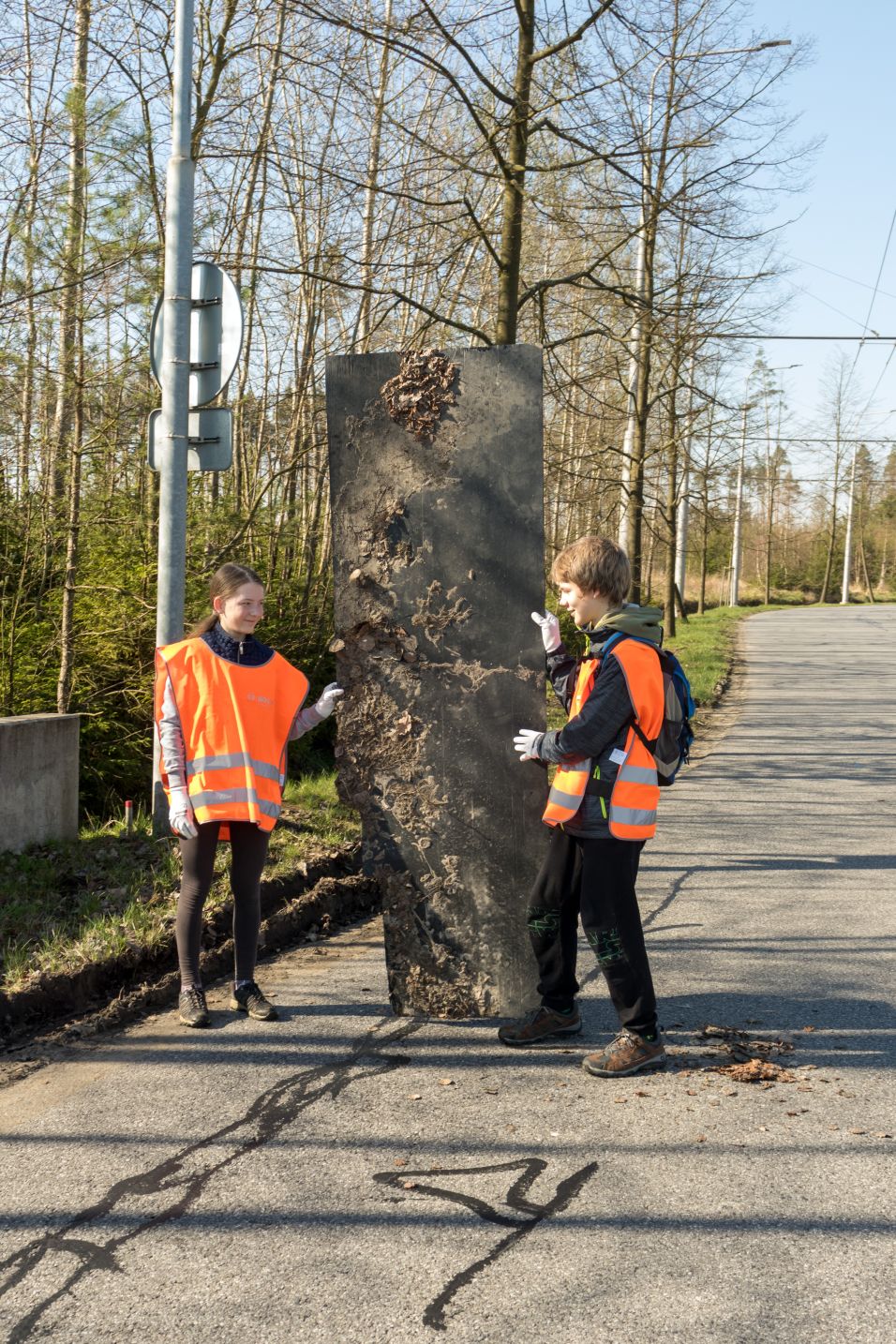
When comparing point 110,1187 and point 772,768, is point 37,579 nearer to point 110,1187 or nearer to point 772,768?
point 110,1187

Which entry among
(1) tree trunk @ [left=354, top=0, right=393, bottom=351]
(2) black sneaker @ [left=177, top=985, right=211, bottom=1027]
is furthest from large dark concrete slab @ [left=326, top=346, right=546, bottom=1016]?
(1) tree trunk @ [left=354, top=0, right=393, bottom=351]

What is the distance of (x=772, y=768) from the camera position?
37.4ft

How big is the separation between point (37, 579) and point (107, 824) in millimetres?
1919

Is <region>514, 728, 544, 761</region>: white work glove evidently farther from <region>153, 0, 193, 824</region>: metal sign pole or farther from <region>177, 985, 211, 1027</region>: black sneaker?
<region>153, 0, 193, 824</region>: metal sign pole

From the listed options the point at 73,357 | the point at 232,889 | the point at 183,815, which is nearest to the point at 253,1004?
the point at 232,889

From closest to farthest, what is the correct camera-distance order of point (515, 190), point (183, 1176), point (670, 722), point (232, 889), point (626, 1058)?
point (183, 1176), point (626, 1058), point (670, 722), point (232, 889), point (515, 190)

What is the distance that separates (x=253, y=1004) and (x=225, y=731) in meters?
1.06

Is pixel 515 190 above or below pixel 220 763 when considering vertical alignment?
above

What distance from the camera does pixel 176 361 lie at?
6.83 m

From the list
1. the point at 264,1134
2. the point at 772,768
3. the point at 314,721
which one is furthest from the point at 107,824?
the point at 772,768

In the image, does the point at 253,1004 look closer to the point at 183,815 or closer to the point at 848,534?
the point at 183,815

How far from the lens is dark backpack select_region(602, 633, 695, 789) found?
167 inches

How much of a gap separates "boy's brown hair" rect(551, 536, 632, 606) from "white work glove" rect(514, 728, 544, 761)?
1.81 ft

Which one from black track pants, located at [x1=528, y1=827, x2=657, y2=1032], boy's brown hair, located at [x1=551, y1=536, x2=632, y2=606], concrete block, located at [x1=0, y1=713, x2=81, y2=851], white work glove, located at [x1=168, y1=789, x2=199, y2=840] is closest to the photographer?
black track pants, located at [x1=528, y1=827, x2=657, y2=1032]
